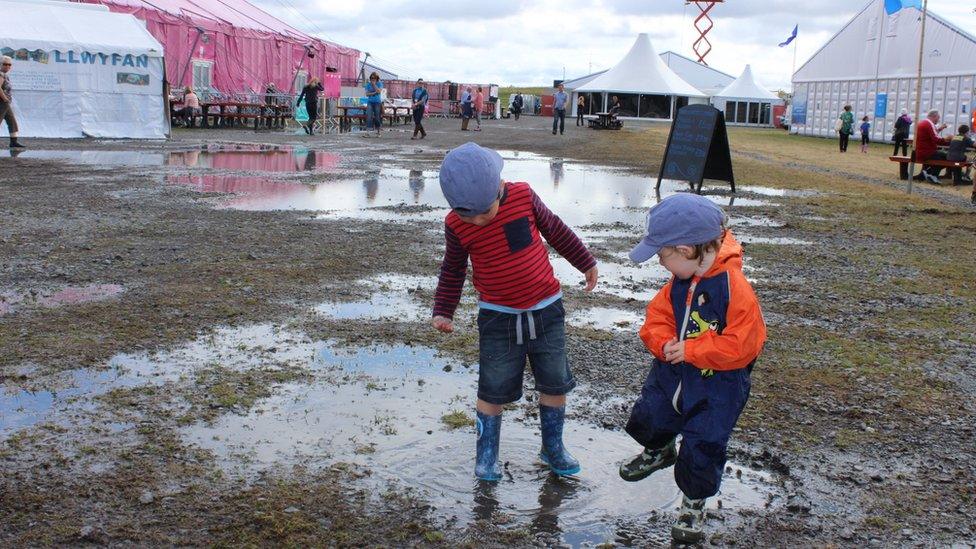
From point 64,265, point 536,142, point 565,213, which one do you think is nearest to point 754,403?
point 64,265

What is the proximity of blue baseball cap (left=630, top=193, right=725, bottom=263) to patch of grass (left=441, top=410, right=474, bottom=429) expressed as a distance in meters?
1.62

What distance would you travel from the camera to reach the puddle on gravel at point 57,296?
22.0ft

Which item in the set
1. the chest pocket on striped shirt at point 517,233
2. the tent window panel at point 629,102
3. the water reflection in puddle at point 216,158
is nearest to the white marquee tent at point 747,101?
the tent window panel at point 629,102

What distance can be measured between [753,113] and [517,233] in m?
73.0

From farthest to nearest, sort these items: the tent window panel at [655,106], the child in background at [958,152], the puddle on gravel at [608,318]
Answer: the tent window panel at [655,106] < the child in background at [958,152] < the puddle on gravel at [608,318]

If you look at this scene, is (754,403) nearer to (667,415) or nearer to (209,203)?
(667,415)

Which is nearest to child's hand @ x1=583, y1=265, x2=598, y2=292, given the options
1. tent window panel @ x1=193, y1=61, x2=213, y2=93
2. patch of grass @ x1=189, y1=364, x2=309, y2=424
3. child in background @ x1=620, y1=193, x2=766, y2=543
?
child in background @ x1=620, y1=193, x2=766, y2=543

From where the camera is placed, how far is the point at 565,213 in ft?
42.2

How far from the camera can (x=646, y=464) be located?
3877mm

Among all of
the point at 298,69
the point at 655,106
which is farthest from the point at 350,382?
the point at 655,106

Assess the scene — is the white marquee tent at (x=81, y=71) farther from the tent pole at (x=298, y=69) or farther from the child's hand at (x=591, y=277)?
the child's hand at (x=591, y=277)

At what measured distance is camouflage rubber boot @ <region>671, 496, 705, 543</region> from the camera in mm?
3512

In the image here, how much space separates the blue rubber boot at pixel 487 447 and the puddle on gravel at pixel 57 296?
3.97m

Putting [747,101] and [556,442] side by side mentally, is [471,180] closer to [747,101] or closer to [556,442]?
[556,442]
